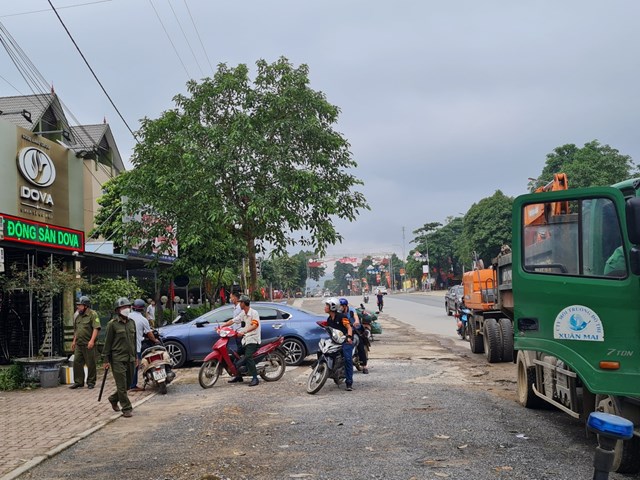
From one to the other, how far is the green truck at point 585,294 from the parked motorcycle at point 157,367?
6.87 meters

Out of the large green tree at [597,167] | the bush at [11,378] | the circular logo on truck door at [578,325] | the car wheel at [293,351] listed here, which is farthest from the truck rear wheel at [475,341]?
the large green tree at [597,167]

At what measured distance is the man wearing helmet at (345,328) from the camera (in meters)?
11.7

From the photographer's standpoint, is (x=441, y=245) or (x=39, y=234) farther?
(x=441, y=245)

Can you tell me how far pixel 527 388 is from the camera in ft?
29.3

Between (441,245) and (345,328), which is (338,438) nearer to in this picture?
(345,328)

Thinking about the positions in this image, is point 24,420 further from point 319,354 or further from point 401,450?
point 401,450

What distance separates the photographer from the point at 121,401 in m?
9.88

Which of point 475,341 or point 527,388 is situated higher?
point 527,388

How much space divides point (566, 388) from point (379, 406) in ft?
11.0

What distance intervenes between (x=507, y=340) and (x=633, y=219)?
10527mm

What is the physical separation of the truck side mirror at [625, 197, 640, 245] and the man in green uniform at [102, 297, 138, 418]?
7304mm

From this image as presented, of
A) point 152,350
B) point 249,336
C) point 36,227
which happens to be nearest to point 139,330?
point 152,350

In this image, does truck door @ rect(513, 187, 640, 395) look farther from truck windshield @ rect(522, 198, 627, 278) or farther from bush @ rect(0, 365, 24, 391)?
bush @ rect(0, 365, 24, 391)

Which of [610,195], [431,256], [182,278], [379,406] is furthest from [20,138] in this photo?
[431,256]
